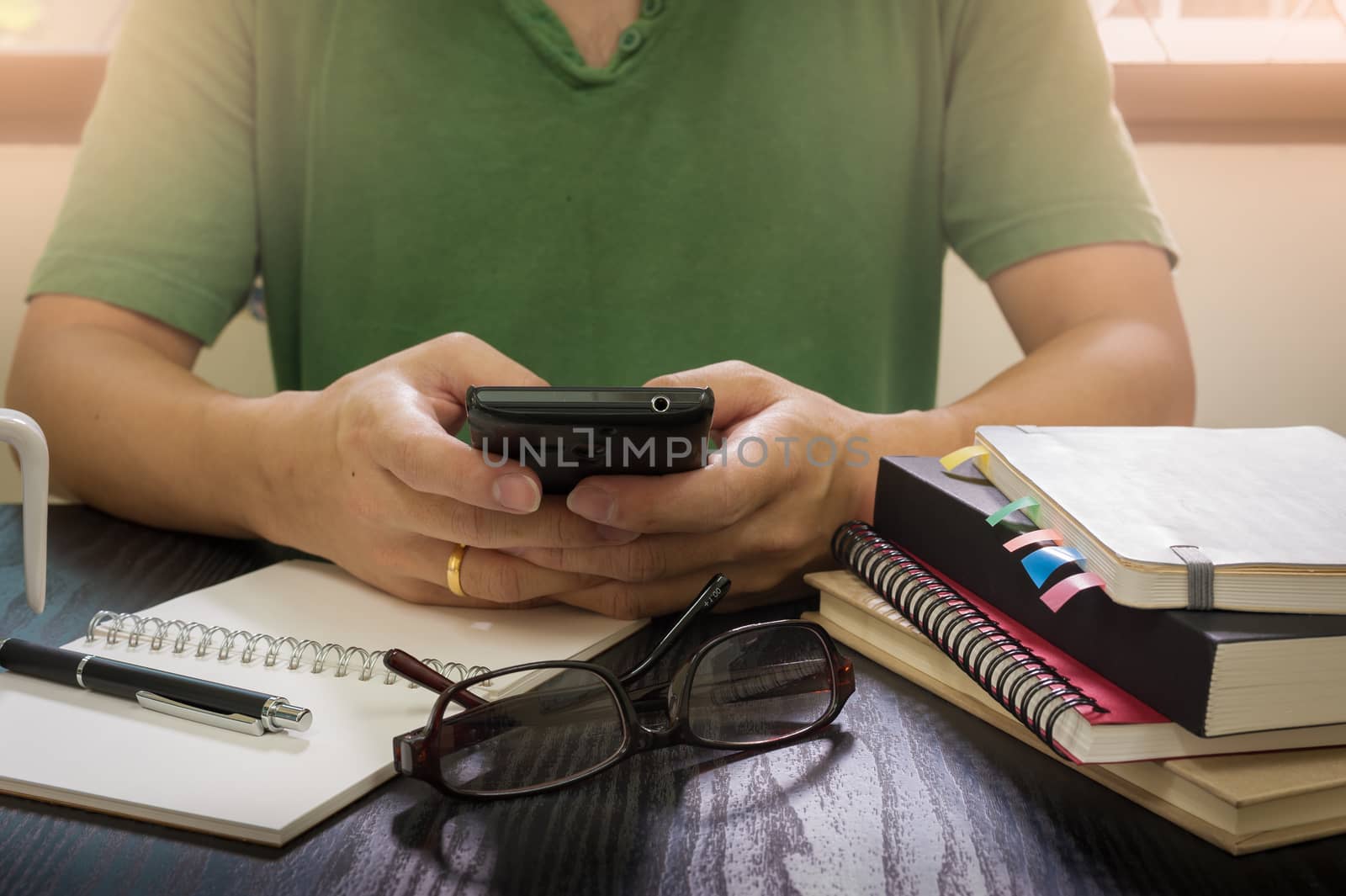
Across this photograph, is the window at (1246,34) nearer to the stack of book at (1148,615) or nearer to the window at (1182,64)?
the window at (1182,64)

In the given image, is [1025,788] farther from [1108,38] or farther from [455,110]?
[1108,38]

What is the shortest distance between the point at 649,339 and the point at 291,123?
0.43 metres

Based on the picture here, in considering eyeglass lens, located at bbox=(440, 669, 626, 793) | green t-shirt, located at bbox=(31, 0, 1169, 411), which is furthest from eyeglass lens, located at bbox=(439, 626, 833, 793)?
green t-shirt, located at bbox=(31, 0, 1169, 411)

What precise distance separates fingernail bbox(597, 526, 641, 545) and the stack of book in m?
0.13

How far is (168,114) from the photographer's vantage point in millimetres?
887

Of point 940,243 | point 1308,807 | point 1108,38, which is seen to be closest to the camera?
point 1308,807

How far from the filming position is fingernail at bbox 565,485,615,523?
46 centimetres

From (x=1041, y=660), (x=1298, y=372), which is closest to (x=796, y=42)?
(x=1041, y=660)

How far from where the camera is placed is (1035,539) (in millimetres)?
407

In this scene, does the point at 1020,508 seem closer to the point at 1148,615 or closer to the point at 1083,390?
the point at 1148,615

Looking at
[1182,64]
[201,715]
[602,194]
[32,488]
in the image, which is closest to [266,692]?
[201,715]

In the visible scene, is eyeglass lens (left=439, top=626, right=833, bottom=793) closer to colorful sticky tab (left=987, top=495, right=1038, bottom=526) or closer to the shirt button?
colorful sticky tab (left=987, top=495, right=1038, bottom=526)

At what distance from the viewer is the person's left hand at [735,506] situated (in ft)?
1.57

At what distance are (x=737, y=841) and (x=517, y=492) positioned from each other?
0.64 feet
